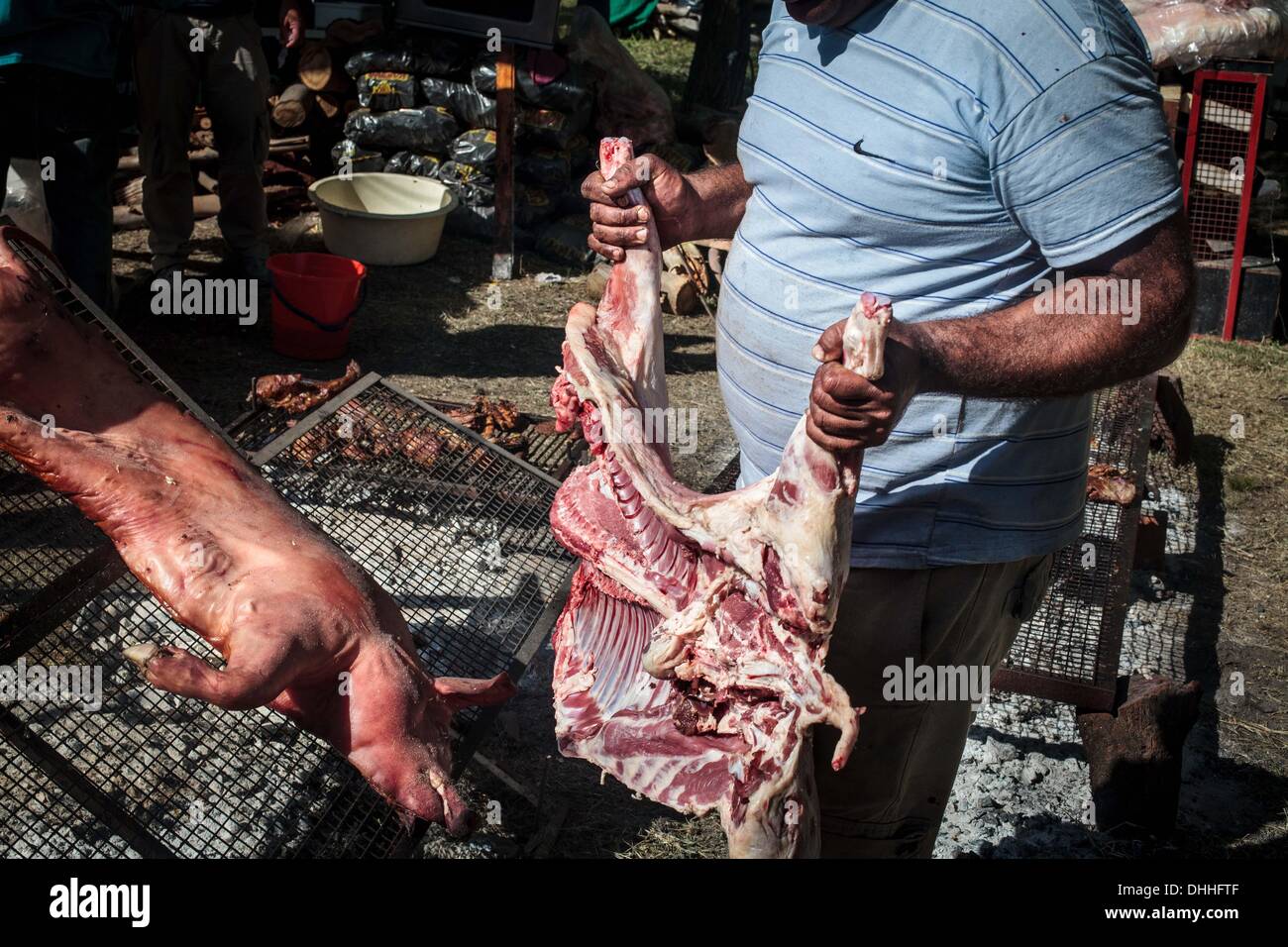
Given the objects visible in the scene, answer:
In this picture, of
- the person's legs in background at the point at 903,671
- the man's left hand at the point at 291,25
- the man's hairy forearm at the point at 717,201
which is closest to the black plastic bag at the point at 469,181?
the man's left hand at the point at 291,25

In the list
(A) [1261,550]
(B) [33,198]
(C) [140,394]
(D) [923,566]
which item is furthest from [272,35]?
(D) [923,566]

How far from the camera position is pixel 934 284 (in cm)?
226

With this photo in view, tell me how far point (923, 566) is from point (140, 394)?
7.18 ft

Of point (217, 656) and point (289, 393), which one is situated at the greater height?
point (289, 393)

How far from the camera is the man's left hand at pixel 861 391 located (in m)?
1.86

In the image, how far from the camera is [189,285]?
7578mm

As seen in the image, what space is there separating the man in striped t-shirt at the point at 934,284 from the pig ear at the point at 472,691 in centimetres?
93

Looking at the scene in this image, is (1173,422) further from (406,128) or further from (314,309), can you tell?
(406,128)

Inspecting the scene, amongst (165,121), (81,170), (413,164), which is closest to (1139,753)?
(81,170)

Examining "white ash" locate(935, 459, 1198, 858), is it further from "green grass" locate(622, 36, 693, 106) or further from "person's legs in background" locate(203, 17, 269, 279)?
"green grass" locate(622, 36, 693, 106)

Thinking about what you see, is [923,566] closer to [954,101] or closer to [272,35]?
[954,101]

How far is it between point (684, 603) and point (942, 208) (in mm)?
956

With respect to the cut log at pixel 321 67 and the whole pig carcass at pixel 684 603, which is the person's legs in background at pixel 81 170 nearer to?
the cut log at pixel 321 67

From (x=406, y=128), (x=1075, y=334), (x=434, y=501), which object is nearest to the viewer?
(x=1075, y=334)
